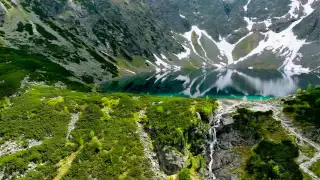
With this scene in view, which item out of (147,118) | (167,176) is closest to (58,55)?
(147,118)

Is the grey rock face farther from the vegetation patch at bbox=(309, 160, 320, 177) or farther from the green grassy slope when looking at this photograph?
the vegetation patch at bbox=(309, 160, 320, 177)

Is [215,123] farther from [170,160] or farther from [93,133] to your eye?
[93,133]

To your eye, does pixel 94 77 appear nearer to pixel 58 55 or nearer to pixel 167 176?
pixel 58 55

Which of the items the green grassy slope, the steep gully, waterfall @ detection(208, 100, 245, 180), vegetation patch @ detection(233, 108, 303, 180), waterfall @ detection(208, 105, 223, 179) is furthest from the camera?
waterfall @ detection(208, 105, 223, 179)

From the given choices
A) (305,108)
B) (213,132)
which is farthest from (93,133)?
(305,108)

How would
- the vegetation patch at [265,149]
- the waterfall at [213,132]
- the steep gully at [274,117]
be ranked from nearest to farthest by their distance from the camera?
the vegetation patch at [265,149] < the steep gully at [274,117] < the waterfall at [213,132]

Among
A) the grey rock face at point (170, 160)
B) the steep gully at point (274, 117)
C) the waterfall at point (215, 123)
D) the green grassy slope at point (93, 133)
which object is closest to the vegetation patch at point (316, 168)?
the steep gully at point (274, 117)

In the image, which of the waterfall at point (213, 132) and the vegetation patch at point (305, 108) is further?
the vegetation patch at point (305, 108)

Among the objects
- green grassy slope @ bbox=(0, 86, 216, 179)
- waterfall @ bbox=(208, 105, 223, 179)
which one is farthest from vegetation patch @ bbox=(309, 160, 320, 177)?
green grassy slope @ bbox=(0, 86, 216, 179)

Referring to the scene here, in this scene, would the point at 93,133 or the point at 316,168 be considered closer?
the point at 316,168

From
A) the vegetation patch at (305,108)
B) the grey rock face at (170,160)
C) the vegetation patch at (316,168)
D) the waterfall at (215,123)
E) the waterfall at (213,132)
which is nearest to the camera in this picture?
the grey rock face at (170,160)

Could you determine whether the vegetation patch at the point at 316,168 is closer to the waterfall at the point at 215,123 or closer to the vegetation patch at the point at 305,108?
the vegetation patch at the point at 305,108

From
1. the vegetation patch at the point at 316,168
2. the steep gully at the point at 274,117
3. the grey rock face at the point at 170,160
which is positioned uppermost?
the steep gully at the point at 274,117
